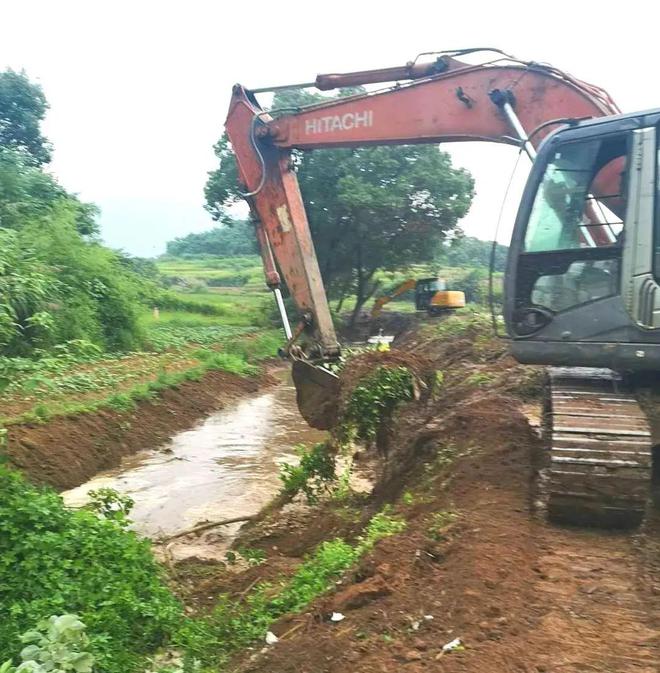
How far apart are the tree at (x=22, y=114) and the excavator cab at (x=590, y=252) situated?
67.6 feet

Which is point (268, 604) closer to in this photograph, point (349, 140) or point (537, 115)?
point (537, 115)

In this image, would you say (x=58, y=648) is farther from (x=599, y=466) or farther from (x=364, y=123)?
(x=364, y=123)

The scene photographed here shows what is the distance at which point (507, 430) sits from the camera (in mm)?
5895

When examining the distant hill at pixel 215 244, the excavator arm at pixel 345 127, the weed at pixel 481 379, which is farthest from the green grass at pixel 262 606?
the distant hill at pixel 215 244

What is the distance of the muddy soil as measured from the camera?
304cm

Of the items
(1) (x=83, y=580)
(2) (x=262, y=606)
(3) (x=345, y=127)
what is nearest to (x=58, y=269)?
(3) (x=345, y=127)

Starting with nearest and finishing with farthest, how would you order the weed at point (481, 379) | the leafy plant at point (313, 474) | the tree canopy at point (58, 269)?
1. the leafy plant at point (313, 474)
2. the weed at point (481, 379)
3. the tree canopy at point (58, 269)

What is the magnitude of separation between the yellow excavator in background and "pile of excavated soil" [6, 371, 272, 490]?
13571 millimetres

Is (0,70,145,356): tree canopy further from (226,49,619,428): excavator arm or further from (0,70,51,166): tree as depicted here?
(226,49,619,428): excavator arm

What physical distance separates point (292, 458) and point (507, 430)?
4.76 meters

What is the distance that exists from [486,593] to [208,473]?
6.30 meters

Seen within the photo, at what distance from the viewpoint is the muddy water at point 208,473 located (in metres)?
7.72

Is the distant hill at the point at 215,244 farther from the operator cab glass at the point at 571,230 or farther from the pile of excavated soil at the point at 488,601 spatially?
the pile of excavated soil at the point at 488,601

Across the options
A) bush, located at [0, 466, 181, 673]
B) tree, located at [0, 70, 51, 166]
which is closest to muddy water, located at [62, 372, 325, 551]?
bush, located at [0, 466, 181, 673]
